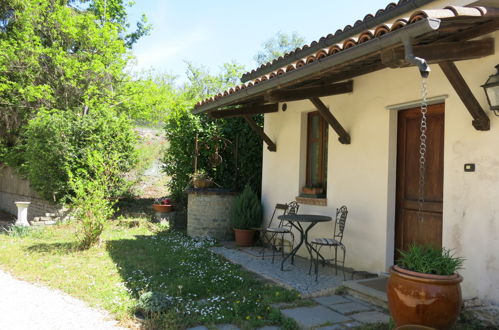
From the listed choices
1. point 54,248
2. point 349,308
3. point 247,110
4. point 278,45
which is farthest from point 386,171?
point 278,45

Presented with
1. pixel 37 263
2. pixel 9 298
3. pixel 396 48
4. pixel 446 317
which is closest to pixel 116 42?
pixel 37 263

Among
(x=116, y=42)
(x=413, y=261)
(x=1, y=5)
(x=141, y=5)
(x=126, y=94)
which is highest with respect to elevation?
(x=141, y=5)

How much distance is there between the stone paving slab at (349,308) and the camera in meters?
4.04

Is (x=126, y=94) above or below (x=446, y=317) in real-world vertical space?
above

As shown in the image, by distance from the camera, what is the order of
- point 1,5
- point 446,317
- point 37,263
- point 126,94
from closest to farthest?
point 446,317, point 37,263, point 1,5, point 126,94

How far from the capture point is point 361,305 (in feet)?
13.9

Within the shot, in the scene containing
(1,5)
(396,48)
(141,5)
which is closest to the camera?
(396,48)

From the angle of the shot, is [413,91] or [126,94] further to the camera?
[126,94]

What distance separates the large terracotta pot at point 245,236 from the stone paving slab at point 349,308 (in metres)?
3.72

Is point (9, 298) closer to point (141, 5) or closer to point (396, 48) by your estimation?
point (396, 48)

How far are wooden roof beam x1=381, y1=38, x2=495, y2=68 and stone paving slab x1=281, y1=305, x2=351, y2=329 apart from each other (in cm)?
245

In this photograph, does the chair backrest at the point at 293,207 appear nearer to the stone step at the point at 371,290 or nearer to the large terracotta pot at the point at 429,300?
the stone step at the point at 371,290

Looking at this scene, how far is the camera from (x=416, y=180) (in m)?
4.96

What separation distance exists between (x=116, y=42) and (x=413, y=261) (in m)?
14.2
